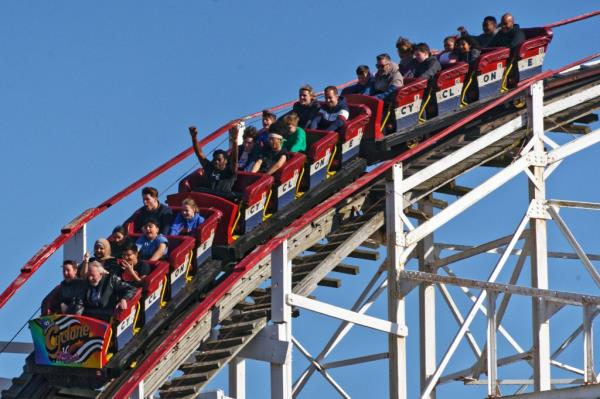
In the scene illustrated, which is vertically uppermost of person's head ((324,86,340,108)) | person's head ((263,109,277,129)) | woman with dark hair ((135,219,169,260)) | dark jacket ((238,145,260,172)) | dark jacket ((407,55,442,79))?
dark jacket ((407,55,442,79))

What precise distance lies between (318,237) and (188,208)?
203cm

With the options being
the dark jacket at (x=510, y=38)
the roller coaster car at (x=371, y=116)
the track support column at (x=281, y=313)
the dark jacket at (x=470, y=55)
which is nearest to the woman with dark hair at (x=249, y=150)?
the roller coaster car at (x=371, y=116)

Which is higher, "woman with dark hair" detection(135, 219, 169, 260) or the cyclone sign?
"woman with dark hair" detection(135, 219, 169, 260)

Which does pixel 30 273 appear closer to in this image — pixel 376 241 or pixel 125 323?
pixel 125 323

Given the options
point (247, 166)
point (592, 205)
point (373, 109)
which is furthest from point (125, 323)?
point (592, 205)

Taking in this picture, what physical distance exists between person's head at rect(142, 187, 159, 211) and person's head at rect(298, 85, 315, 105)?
2767 millimetres

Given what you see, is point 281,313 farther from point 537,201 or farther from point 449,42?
point 449,42

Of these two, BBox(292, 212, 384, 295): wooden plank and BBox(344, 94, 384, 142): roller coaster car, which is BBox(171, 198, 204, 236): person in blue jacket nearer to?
BBox(292, 212, 384, 295): wooden plank

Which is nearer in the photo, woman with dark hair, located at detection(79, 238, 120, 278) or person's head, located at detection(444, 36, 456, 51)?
woman with dark hair, located at detection(79, 238, 120, 278)

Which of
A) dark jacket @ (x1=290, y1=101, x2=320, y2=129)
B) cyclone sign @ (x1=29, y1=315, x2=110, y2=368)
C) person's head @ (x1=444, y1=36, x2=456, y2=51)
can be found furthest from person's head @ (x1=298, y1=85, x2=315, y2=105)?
cyclone sign @ (x1=29, y1=315, x2=110, y2=368)

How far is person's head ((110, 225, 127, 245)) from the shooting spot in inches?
938

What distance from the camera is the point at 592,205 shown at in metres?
26.8

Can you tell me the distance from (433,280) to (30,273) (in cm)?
448

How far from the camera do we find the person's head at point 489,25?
91.9 feet
